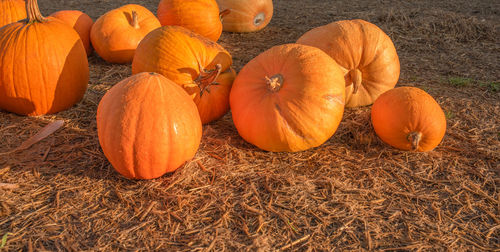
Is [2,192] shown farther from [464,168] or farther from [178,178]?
[464,168]

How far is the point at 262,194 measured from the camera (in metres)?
2.77

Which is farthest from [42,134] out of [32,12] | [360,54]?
[360,54]

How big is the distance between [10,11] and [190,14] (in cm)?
213

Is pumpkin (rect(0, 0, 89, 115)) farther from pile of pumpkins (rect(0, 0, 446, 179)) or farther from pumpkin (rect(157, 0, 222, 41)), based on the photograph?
pumpkin (rect(157, 0, 222, 41))

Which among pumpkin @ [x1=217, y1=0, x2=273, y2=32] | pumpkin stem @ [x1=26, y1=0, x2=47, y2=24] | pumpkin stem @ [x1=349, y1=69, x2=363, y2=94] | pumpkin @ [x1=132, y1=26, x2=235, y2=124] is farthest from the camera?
pumpkin @ [x1=217, y1=0, x2=273, y2=32]

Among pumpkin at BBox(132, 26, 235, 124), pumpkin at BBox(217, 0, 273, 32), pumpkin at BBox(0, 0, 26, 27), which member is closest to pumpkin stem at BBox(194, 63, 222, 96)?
pumpkin at BBox(132, 26, 235, 124)

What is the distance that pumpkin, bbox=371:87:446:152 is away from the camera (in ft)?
10.3

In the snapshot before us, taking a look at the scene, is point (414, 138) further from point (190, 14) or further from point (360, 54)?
point (190, 14)

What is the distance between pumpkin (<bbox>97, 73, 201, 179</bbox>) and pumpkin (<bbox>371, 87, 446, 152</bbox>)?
1.60 metres

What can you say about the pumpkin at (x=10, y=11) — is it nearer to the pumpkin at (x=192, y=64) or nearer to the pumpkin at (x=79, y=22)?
the pumpkin at (x=79, y=22)

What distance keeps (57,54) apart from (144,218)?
189 cm

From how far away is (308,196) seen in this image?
275 cm

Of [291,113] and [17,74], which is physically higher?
[17,74]

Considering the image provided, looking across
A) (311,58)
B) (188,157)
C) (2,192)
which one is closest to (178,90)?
(188,157)
